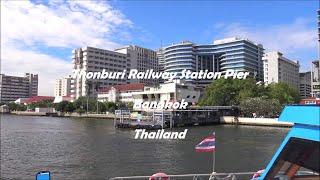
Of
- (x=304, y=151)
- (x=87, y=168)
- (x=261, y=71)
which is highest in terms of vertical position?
(x=261, y=71)

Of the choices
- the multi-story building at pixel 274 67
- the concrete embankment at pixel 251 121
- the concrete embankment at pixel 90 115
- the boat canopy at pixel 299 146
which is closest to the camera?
the boat canopy at pixel 299 146

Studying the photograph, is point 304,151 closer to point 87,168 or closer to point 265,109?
point 87,168

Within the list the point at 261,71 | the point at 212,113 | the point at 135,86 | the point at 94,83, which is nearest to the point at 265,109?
the point at 212,113

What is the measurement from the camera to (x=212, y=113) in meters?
125

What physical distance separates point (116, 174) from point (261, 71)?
179 meters

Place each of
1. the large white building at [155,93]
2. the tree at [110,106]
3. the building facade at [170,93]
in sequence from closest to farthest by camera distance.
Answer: the building facade at [170,93] < the large white building at [155,93] < the tree at [110,106]

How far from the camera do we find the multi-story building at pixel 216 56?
181250 mm

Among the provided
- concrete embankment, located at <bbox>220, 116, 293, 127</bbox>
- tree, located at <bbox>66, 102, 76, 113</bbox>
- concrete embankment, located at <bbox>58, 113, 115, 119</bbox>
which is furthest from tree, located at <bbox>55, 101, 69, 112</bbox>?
concrete embankment, located at <bbox>220, 116, 293, 127</bbox>

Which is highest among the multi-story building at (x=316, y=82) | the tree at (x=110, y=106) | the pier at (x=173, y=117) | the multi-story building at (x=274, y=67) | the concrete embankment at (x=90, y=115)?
the multi-story building at (x=274, y=67)

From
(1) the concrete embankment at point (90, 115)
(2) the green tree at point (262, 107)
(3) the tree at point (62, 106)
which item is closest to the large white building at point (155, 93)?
(1) the concrete embankment at point (90, 115)

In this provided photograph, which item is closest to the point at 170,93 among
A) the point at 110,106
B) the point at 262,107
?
the point at 110,106

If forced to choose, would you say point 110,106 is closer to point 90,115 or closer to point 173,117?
point 90,115

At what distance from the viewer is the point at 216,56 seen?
196 metres

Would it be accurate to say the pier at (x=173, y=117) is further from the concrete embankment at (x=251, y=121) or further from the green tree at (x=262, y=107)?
the green tree at (x=262, y=107)
